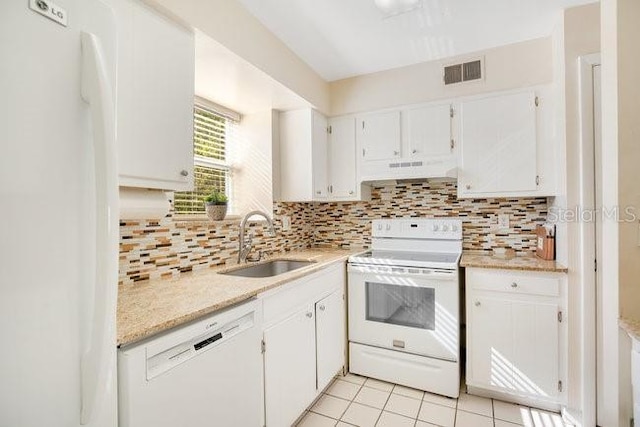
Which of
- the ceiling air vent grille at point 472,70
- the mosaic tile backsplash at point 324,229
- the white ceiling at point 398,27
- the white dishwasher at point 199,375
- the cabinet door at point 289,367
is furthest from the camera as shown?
the ceiling air vent grille at point 472,70

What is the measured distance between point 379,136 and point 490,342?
1.72 metres

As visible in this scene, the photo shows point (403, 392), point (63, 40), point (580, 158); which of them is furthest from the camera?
point (403, 392)

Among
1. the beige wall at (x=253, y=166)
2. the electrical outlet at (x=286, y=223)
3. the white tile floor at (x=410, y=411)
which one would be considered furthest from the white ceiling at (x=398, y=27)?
the white tile floor at (x=410, y=411)

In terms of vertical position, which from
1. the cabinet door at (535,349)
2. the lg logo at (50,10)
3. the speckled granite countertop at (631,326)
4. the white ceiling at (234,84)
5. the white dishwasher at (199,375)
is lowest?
the cabinet door at (535,349)

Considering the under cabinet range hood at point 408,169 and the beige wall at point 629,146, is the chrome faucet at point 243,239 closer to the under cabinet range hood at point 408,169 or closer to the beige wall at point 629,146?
the under cabinet range hood at point 408,169

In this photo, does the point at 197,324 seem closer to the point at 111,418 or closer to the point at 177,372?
the point at 177,372

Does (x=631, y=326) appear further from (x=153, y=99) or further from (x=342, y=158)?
(x=342, y=158)

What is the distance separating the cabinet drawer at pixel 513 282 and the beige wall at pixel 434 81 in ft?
4.30

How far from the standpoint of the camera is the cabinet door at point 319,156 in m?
2.68

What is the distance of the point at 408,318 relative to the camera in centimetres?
228

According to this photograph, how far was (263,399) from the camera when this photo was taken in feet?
5.08

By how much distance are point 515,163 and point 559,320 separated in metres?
1.06

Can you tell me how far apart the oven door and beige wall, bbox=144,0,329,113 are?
145 centimetres

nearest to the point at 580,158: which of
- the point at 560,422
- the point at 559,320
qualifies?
the point at 559,320
